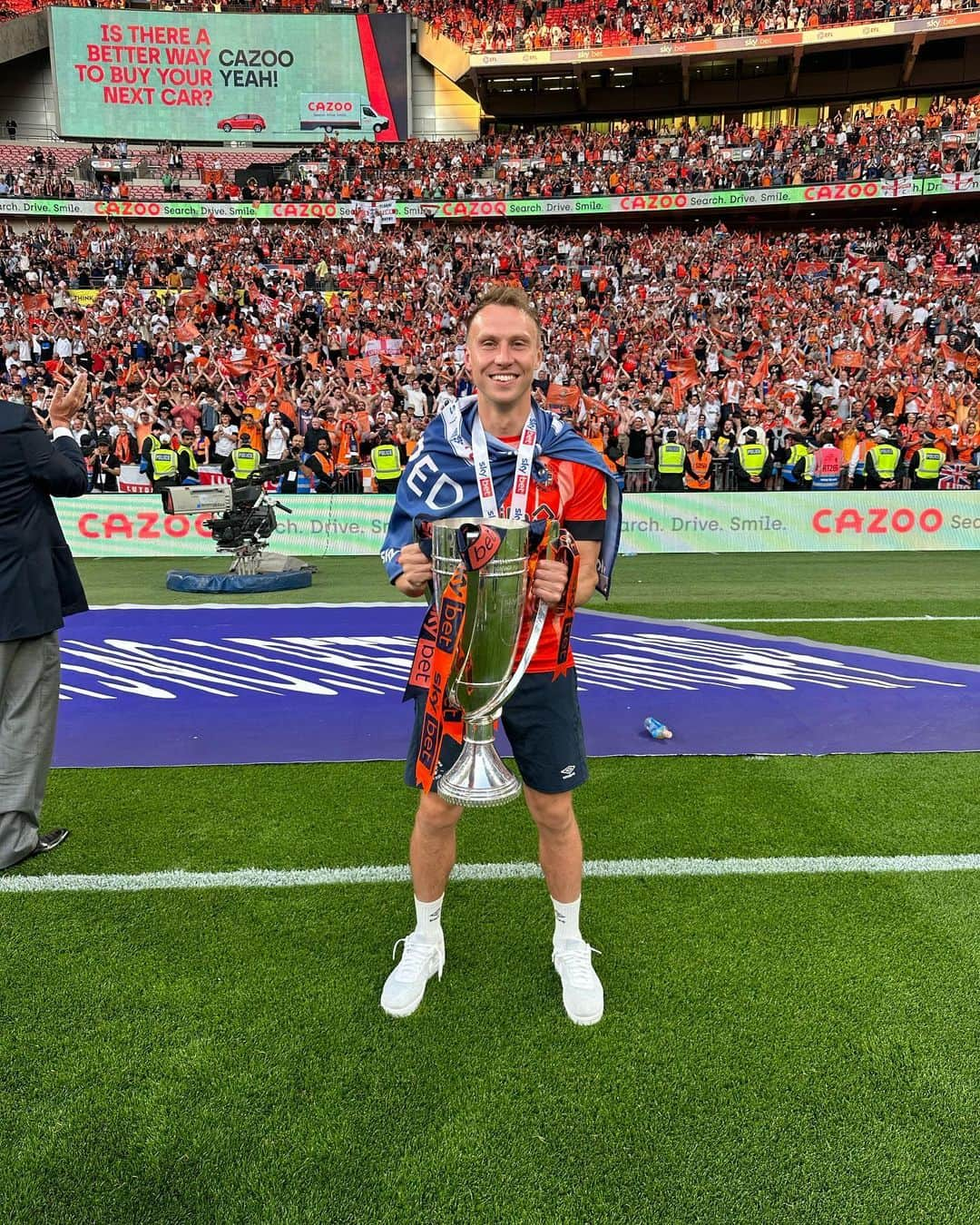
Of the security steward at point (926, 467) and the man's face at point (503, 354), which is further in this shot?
the security steward at point (926, 467)

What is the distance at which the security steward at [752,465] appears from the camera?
1412 centimetres

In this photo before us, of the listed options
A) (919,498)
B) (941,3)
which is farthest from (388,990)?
(941,3)

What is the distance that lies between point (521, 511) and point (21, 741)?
2.34 meters

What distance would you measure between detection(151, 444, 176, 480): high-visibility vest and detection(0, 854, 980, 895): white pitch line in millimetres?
11310

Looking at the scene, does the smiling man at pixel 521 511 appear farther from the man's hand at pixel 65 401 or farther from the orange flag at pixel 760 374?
the orange flag at pixel 760 374

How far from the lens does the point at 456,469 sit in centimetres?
236

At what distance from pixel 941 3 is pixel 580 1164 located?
44376 millimetres

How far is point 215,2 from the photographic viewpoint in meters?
38.5

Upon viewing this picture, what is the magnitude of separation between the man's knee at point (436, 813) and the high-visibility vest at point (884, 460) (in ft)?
44.3

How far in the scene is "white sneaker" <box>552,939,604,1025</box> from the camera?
247cm

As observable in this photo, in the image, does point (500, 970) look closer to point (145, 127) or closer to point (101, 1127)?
point (101, 1127)

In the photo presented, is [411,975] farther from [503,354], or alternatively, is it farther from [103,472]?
[103,472]

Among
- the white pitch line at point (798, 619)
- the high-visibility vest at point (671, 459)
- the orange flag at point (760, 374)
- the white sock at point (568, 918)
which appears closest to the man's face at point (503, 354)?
the white sock at point (568, 918)

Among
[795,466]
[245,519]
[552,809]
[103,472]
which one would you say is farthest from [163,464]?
[552,809]
